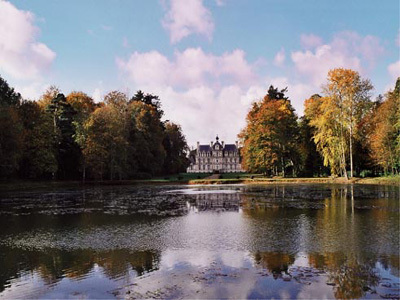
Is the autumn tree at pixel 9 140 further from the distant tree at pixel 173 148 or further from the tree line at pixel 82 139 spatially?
the distant tree at pixel 173 148

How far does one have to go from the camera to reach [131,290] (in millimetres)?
7906

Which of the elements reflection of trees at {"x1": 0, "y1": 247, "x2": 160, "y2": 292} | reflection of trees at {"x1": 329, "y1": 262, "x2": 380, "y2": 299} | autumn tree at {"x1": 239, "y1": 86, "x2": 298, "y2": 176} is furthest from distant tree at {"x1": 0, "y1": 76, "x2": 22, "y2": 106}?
reflection of trees at {"x1": 329, "y1": 262, "x2": 380, "y2": 299}

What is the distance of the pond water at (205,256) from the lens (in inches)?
309

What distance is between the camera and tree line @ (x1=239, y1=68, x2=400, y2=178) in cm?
4675

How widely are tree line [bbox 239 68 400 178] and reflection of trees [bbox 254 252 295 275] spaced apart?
38024 mm

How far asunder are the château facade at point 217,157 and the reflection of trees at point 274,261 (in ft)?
473

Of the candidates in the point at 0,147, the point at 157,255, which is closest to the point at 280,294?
the point at 157,255

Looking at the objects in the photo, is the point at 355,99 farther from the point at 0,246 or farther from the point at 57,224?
the point at 0,246

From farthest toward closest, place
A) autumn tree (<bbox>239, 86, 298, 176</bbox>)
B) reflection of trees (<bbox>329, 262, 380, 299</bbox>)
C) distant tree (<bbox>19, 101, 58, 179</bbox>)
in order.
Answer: autumn tree (<bbox>239, 86, 298, 176</bbox>), distant tree (<bbox>19, 101, 58, 179</bbox>), reflection of trees (<bbox>329, 262, 380, 299</bbox>)

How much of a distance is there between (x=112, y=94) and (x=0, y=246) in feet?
173

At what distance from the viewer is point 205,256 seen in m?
10.6

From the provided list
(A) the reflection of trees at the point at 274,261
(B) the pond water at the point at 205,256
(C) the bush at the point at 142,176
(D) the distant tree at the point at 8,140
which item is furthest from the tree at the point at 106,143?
(A) the reflection of trees at the point at 274,261

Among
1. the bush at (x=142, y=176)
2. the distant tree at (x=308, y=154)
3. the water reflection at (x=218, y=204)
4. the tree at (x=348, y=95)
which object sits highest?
the tree at (x=348, y=95)

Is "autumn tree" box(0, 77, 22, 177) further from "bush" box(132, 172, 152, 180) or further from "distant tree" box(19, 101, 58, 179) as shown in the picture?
"bush" box(132, 172, 152, 180)
